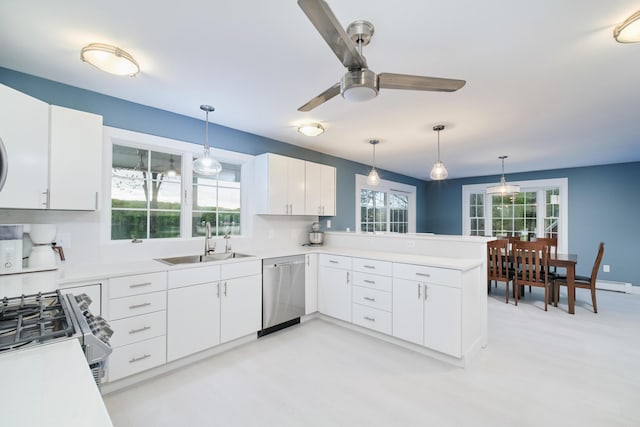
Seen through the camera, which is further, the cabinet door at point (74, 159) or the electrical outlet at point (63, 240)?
the electrical outlet at point (63, 240)

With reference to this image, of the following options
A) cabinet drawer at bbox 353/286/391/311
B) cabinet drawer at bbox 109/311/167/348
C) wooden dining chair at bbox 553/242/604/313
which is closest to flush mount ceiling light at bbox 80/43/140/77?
cabinet drawer at bbox 109/311/167/348

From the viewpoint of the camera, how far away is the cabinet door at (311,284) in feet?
11.3

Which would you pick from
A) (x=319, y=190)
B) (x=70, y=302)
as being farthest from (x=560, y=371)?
(x=70, y=302)

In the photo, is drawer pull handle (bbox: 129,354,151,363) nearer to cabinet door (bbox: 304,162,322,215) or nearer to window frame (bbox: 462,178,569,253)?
cabinet door (bbox: 304,162,322,215)

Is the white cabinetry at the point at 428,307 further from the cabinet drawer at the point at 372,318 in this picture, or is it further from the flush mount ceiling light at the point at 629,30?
the flush mount ceiling light at the point at 629,30

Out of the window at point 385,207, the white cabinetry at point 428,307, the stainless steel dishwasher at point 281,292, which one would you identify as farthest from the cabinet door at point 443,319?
the window at point 385,207

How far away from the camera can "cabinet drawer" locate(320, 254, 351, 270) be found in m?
3.26

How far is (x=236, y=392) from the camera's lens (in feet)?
6.88

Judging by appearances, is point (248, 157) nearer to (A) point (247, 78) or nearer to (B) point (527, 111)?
(A) point (247, 78)

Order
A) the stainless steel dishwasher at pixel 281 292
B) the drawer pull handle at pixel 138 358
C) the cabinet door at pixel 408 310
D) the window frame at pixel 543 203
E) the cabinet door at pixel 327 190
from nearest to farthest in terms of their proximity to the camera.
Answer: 1. the drawer pull handle at pixel 138 358
2. the cabinet door at pixel 408 310
3. the stainless steel dishwasher at pixel 281 292
4. the cabinet door at pixel 327 190
5. the window frame at pixel 543 203

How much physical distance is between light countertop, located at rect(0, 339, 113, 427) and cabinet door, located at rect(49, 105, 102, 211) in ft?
5.55

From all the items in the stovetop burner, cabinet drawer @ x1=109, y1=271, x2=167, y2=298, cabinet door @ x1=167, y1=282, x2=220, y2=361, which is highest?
the stovetop burner

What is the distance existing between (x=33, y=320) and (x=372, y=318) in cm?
266

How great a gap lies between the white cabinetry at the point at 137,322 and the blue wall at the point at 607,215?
707cm
